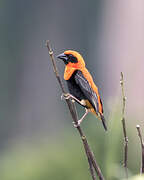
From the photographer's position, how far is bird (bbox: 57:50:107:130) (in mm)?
2014

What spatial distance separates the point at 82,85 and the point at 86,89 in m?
0.02

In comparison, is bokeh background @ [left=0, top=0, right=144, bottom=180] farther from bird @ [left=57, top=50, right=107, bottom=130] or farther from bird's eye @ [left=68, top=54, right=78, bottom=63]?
bird's eye @ [left=68, top=54, right=78, bottom=63]

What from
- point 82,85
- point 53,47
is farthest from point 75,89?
point 53,47

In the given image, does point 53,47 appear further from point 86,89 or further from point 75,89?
point 86,89

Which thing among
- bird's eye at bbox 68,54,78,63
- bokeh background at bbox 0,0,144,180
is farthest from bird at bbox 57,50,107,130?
bokeh background at bbox 0,0,144,180

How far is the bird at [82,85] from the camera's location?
2014mm

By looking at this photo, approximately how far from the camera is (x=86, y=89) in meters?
2.13

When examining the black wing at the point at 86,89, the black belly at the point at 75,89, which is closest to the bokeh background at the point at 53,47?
the black belly at the point at 75,89

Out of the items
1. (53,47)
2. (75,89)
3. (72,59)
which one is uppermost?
(72,59)

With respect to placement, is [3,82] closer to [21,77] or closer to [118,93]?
[21,77]

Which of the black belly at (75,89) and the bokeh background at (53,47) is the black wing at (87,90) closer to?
the black belly at (75,89)

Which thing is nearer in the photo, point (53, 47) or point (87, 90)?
point (87, 90)

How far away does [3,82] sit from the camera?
46.6 feet

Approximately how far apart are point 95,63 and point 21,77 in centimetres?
194
